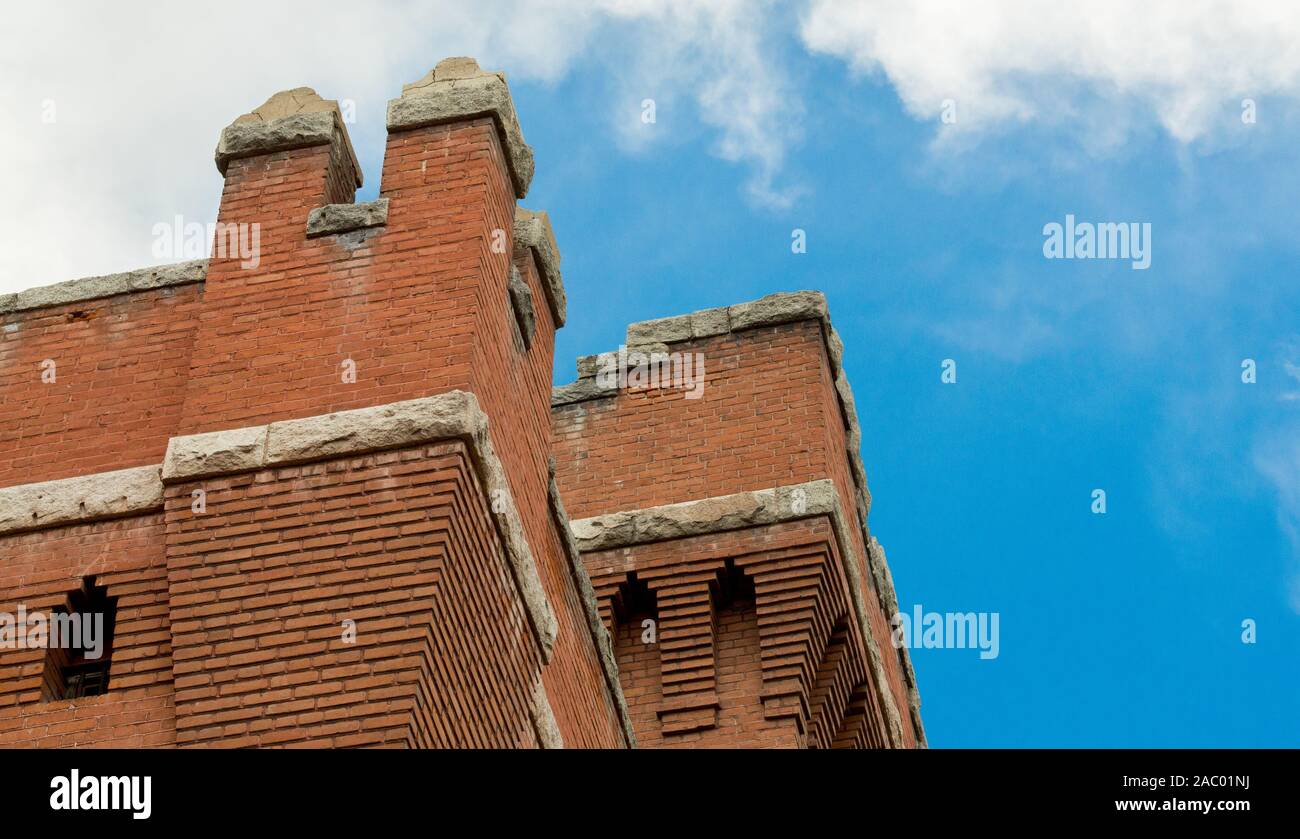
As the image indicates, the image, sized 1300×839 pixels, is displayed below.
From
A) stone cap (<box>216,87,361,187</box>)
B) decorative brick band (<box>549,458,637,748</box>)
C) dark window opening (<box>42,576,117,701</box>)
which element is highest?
stone cap (<box>216,87,361,187</box>)

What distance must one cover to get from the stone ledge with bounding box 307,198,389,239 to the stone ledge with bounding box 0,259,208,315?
30.0 inches

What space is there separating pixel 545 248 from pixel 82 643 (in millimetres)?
3778

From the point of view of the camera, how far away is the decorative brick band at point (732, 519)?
18125 mm

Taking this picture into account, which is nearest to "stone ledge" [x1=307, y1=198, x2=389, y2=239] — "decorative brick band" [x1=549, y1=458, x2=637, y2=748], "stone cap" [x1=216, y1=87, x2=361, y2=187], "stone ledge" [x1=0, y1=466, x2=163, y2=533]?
"stone cap" [x1=216, y1=87, x2=361, y2=187]

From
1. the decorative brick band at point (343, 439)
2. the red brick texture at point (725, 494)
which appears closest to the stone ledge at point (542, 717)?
the decorative brick band at point (343, 439)

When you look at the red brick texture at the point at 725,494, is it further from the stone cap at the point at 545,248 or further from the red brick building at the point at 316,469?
the stone cap at the point at 545,248

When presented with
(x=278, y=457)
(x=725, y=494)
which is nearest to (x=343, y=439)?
(x=278, y=457)

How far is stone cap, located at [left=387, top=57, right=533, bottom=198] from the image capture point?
13.2 metres

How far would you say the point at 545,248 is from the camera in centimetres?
1384

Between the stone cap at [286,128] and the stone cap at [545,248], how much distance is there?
1.06m

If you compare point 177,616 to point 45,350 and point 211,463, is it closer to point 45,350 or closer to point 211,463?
point 211,463

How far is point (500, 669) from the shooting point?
11992mm

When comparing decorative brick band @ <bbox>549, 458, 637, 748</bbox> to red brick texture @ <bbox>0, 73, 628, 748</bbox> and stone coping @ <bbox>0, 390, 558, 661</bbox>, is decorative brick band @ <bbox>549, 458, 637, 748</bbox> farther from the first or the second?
stone coping @ <bbox>0, 390, 558, 661</bbox>

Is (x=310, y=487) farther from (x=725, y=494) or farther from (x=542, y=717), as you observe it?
(x=725, y=494)
